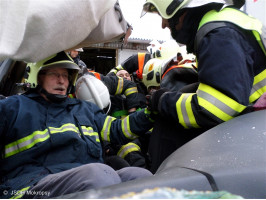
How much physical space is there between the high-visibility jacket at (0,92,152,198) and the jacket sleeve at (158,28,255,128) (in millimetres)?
619

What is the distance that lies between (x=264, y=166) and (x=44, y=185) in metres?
0.97

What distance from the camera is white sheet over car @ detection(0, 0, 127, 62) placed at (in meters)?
1.00

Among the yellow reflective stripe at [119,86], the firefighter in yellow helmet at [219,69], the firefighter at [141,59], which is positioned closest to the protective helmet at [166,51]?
the firefighter at [141,59]

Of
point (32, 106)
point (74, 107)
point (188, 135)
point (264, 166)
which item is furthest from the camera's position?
point (74, 107)

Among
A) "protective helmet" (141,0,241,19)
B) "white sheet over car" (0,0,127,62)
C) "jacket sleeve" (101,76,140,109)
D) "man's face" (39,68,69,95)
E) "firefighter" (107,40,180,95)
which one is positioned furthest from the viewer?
"firefighter" (107,40,180,95)

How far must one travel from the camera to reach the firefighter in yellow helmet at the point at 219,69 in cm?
126

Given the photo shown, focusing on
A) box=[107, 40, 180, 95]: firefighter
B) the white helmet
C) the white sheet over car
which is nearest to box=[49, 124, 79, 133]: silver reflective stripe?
the white sheet over car

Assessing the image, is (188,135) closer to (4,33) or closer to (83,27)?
(83,27)

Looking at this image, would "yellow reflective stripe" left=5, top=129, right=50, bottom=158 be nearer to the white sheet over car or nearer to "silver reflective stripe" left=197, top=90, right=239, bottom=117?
the white sheet over car

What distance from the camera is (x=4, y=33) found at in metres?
1.00

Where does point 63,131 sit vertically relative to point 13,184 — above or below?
above

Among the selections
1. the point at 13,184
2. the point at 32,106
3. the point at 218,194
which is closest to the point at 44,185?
the point at 13,184

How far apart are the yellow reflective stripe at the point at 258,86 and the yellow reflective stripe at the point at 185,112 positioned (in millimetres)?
336

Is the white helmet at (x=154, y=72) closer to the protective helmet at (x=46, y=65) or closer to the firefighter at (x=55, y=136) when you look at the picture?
the firefighter at (x=55, y=136)
